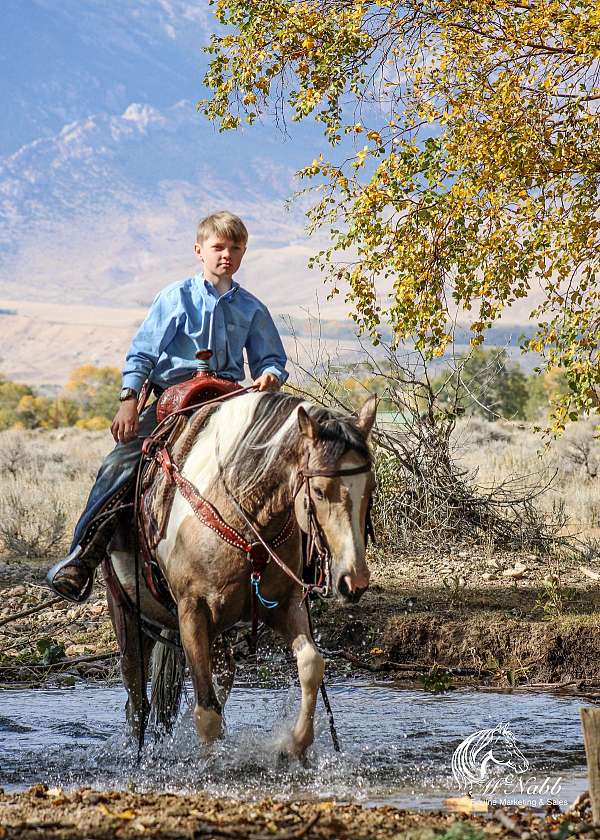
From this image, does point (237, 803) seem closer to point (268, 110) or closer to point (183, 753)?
point (183, 753)

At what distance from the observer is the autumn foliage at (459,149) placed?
34.1 feet

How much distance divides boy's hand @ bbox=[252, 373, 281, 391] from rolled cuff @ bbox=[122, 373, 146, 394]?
1.96 feet

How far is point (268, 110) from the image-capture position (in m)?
12.7

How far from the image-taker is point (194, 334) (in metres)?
6.04

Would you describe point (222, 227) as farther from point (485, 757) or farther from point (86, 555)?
point (485, 757)

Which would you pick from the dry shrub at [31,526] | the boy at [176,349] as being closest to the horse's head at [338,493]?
the boy at [176,349]

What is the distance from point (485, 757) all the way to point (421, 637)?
3.11 m

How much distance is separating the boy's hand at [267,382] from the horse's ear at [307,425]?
106 centimetres

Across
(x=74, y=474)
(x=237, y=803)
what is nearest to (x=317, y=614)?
(x=237, y=803)

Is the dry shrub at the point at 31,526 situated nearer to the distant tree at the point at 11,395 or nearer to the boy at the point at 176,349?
the boy at the point at 176,349

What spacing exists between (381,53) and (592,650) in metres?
6.81

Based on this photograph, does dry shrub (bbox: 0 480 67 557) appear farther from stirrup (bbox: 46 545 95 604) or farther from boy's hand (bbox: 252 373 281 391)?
boy's hand (bbox: 252 373 281 391)

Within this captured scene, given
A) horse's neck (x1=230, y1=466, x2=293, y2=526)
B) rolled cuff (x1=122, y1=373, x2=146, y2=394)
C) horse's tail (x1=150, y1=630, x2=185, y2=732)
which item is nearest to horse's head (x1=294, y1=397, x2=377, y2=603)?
horse's neck (x1=230, y1=466, x2=293, y2=526)

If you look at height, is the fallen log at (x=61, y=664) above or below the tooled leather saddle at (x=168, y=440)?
below
